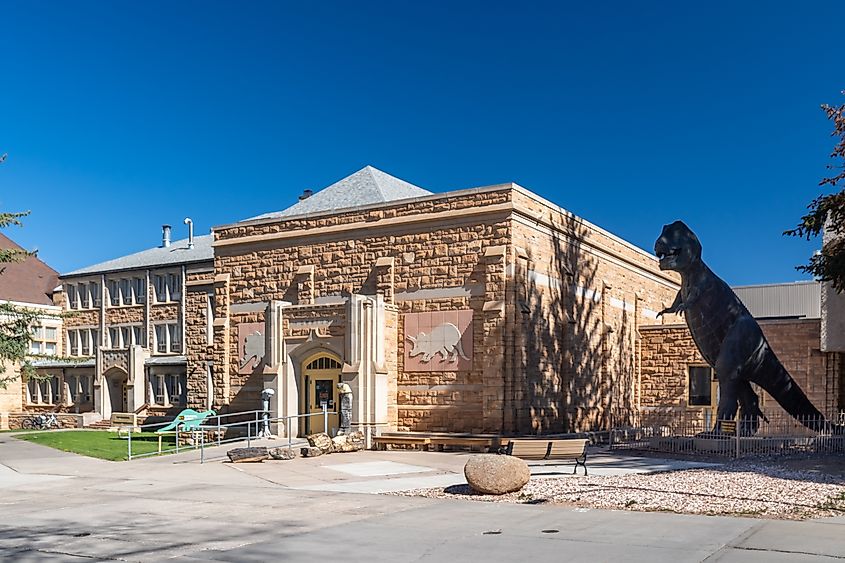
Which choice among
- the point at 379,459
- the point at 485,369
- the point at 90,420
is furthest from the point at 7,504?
the point at 90,420

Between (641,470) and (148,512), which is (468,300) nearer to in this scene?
(641,470)

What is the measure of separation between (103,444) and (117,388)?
18.7 metres

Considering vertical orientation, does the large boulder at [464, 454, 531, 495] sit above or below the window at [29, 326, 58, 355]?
below

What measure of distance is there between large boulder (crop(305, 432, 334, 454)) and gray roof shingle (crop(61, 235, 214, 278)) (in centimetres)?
2404

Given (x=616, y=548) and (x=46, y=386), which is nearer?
(x=616, y=548)

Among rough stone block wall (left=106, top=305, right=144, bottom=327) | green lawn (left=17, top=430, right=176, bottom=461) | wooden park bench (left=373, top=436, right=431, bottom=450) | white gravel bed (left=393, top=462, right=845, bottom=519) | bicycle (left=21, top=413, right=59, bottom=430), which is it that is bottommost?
bicycle (left=21, top=413, right=59, bottom=430)

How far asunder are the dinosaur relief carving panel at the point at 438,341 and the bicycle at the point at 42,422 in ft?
82.9

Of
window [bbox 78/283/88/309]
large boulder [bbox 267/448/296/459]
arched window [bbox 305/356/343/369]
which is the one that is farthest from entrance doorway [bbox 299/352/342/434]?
window [bbox 78/283/88/309]

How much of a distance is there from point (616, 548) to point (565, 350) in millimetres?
18484

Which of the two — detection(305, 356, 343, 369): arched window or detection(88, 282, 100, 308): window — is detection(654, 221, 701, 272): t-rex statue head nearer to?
detection(305, 356, 343, 369): arched window

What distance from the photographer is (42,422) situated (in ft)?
144

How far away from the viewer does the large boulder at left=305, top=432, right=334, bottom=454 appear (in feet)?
75.1

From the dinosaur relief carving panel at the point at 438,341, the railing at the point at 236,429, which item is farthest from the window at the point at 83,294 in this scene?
the dinosaur relief carving panel at the point at 438,341

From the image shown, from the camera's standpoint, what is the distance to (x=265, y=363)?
2791cm
